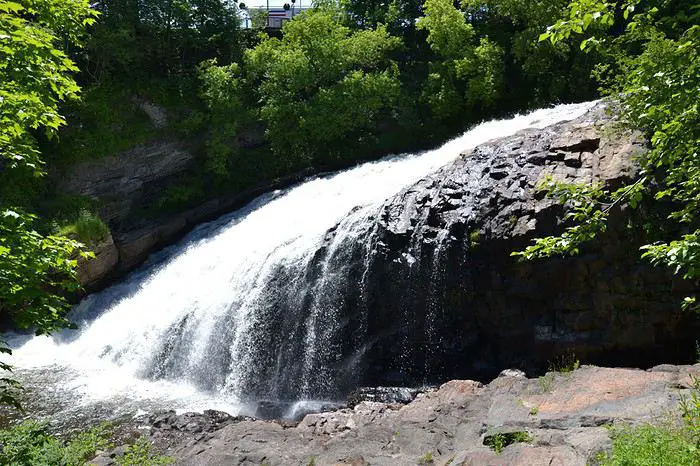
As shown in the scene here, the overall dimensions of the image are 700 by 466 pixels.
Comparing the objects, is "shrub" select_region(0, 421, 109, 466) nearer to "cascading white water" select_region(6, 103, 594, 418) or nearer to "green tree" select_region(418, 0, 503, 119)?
"cascading white water" select_region(6, 103, 594, 418)

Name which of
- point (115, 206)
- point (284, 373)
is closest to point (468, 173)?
point (284, 373)

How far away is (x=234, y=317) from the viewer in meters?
14.3

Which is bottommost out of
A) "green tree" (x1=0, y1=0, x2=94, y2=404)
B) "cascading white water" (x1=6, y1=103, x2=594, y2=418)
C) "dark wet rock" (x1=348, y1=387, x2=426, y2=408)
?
"dark wet rock" (x1=348, y1=387, x2=426, y2=408)

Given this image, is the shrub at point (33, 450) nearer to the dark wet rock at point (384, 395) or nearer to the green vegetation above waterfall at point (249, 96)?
the dark wet rock at point (384, 395)

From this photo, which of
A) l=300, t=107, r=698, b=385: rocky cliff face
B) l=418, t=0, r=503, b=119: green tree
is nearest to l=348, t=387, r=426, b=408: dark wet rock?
l=300, t=107, r=698, b=385: rocky cliff face

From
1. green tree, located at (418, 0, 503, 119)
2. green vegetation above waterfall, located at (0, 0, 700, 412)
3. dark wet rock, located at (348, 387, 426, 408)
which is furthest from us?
green tree, located at (418, 0, 503, 119)

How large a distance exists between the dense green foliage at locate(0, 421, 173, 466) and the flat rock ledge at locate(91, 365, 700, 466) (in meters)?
0.33

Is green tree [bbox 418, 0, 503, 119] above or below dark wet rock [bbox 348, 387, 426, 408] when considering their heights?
above

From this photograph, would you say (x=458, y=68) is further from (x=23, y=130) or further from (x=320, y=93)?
(x=23, y=130)

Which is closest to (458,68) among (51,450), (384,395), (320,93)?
(320,93)

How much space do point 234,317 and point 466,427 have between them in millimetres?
7751

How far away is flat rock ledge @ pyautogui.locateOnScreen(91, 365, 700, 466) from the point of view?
6.44 m

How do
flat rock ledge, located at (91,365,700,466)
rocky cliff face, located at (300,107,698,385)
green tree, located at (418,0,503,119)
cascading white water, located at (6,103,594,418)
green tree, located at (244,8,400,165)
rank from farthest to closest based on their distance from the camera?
green tree, located at (244,8,400,165), green tree, located at (418,0,503,119), cascading white water, located at (6,103,594,418), rocky cliff face, located at (300,107,698,385), flat rock ledge, located at (91,365,700,466)

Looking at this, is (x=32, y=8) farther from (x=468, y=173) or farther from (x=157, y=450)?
(x=468, y=173)
